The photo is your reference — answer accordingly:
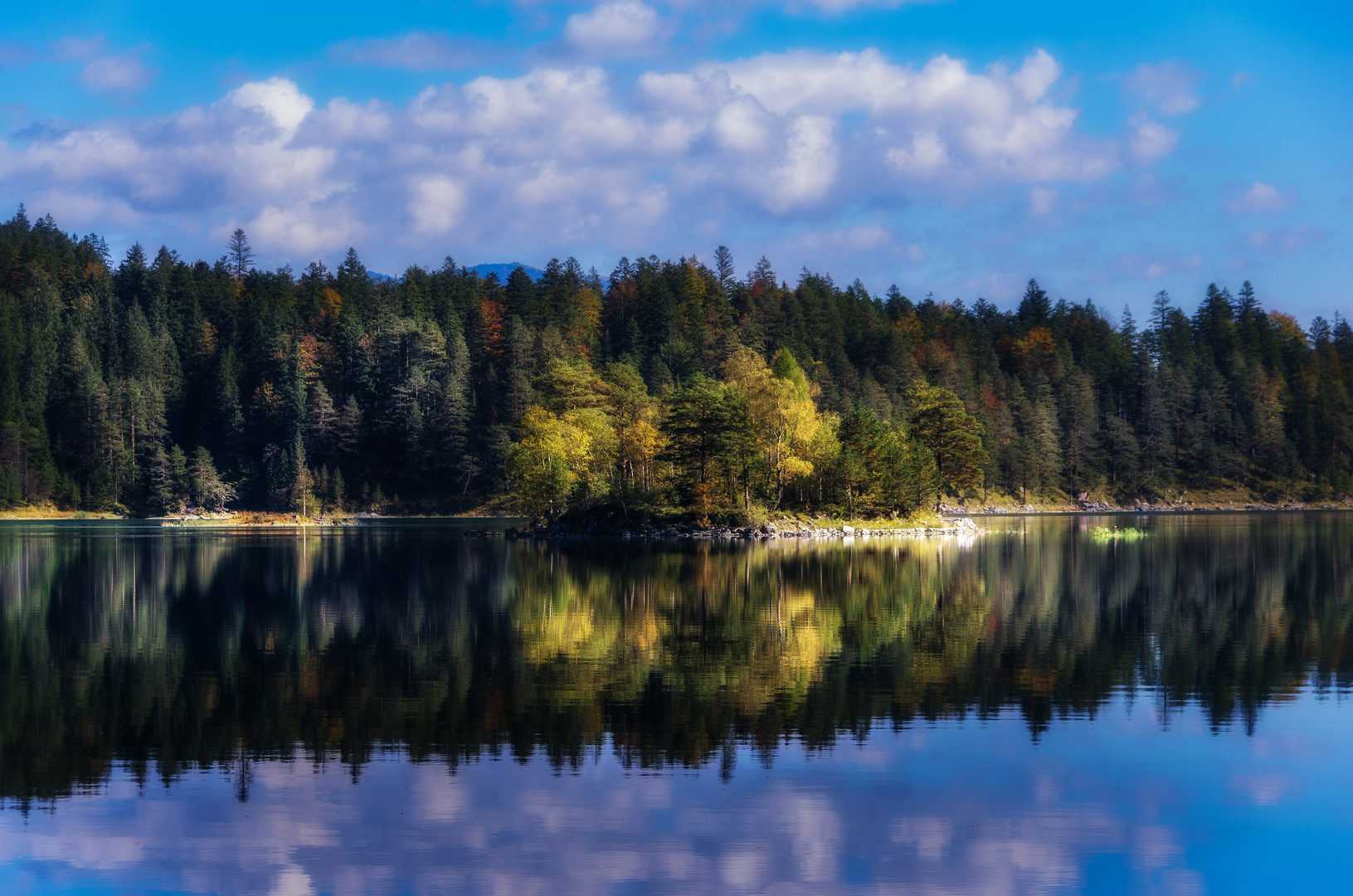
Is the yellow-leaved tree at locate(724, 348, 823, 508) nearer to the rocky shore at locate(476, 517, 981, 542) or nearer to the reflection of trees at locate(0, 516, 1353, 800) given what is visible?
the rocky shore at locate(476, 517, 981, 542)

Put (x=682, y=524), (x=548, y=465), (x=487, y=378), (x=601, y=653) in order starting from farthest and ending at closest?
1. (x=487, y=378)
2. (x=548, y=465)
3. (x=682, y=524)
4. (x=601, y=653)

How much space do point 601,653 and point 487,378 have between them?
11945 cm

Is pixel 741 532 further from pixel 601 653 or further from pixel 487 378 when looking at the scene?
pixel 487 378

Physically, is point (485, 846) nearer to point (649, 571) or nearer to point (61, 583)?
point (649, 571)

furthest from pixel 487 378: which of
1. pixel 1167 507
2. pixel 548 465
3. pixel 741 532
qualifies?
pixel 1167 507

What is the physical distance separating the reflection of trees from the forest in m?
66.0

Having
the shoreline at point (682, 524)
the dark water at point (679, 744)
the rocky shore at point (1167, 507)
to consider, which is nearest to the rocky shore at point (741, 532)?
the shoreline at point (682, 524)

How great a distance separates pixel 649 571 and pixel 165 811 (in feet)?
103

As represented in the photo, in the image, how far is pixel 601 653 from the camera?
22.7 m

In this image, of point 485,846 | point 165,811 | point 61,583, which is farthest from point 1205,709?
point 61,583

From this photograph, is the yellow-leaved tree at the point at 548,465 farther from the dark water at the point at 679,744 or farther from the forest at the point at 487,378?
the dark water at the point at 679,744

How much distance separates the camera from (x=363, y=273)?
165500 mm

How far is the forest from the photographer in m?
131

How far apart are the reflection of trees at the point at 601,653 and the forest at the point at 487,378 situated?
65969 millimetres
